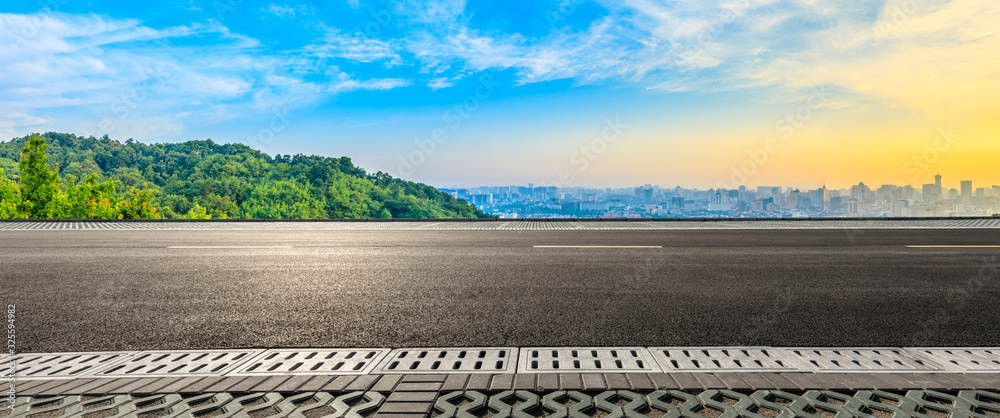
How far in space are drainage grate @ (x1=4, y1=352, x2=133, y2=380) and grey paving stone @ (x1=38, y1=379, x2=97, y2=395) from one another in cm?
16

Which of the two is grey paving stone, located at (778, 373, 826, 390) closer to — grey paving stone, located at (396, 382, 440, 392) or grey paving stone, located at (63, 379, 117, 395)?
grey paving stone, located at (396, 382, 440, 392)

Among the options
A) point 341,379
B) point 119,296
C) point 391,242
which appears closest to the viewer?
point 341,379

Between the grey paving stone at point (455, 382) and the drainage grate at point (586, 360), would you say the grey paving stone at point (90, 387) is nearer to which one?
the grey paving stone at point (455, 382)

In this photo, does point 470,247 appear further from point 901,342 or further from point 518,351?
point 901,342

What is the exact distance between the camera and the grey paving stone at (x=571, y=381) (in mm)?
2758

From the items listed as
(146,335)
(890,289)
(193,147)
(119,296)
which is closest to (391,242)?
(119,296)

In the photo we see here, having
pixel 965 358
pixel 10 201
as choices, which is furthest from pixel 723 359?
pixel 10 201

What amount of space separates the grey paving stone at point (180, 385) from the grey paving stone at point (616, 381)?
93.8 inches

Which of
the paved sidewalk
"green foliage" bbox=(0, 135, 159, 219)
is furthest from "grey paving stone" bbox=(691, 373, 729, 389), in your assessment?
"green foliage" bbox=(0, 135, 159, 219)

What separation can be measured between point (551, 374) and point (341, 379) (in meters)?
1.24

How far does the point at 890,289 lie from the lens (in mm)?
5535

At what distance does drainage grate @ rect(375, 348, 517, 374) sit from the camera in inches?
122

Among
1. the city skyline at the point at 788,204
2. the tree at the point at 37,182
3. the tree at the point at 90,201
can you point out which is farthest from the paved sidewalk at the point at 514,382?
the tree at the point at 37,182

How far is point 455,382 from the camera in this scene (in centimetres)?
284
